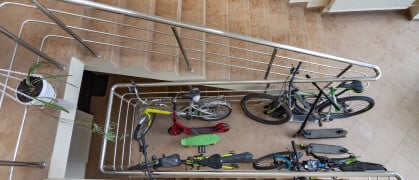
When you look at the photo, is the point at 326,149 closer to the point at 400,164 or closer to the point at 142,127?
the point at 400,164

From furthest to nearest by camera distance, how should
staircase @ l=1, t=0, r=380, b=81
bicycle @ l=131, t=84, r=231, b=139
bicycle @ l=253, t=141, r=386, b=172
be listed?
bicycle @ l=131, t=84, r=231, b=139 < bicycle @ l=253, t=141, r=386, b=172 < staircase @ l=1, t=0, r=380, b=81

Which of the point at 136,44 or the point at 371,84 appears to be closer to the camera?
the point at 136,44

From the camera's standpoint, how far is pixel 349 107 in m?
3.13

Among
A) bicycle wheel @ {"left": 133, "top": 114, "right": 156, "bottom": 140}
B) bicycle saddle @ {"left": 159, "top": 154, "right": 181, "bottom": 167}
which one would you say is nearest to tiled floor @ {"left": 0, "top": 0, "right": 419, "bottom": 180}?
bicycle wheel @ {"left": 133, "top": 114, "right": 156, "bottom": 140}

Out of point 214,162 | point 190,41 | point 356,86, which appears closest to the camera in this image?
point 356,86

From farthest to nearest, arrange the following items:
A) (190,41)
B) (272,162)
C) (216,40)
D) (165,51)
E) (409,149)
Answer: (409,149), (272,162), (216,40), (190,41), (165,51)

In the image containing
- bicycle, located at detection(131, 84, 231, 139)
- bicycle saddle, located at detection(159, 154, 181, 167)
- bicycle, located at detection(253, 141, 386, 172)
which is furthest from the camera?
bicycle, located at detection(131, 84, 231, 139)

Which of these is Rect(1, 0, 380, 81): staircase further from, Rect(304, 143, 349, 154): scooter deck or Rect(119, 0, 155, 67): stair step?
Rect(304, 143, 349, 154): scooter deck

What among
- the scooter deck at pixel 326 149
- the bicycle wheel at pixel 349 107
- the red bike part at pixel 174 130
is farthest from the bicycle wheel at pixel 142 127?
the bicycle wheel at pixel 349 107

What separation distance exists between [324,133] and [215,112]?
125 cm

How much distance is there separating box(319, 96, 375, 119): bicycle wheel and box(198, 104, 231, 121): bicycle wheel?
3.38 ft

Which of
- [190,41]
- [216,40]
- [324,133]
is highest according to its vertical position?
[216,40]

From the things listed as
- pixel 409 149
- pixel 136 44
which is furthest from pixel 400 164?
pixel 136 44

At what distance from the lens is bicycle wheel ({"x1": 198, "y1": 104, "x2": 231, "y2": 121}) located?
10.1 ft
